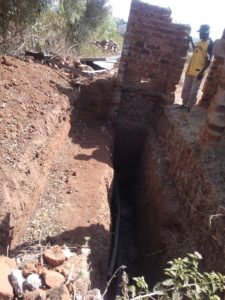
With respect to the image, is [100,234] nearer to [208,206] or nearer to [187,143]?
[208,206]

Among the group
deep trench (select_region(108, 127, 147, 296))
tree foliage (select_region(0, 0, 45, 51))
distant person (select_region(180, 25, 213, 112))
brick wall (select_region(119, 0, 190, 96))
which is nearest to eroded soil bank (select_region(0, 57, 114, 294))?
deep trench (select_region(108, 127, 147, 296))

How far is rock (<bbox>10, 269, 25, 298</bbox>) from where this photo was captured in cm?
254

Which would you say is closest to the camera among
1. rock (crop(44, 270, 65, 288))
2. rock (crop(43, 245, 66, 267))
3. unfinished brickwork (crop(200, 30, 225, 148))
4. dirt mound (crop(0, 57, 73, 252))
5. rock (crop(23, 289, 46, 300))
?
rock (crop(23, 289, 46, 300))

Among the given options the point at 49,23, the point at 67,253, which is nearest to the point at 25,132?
the point at 67,253

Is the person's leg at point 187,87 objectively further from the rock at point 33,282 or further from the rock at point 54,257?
the rock at point 33,282

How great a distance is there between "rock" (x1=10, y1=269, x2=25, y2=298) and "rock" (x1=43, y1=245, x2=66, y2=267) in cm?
41

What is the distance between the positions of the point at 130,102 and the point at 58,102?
194 cm

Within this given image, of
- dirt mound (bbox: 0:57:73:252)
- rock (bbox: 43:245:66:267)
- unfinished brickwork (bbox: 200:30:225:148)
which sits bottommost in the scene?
rock (bbox: 43:245:66:267)

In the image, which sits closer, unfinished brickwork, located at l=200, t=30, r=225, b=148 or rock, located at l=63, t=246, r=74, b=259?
rock, located at l=63, t=246, r=74, b=259

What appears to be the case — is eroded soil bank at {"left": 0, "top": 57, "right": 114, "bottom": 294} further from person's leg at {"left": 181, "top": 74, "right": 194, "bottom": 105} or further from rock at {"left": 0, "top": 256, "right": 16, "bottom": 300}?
person's leg at {"left": 181, "top": 74, "right": 194, "bottom": 105}

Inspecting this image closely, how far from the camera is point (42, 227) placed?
393 centimetres

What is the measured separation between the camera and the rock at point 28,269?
2.75m

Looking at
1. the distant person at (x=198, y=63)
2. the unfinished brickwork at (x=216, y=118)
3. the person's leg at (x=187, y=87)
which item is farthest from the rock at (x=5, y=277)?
the person's leg at (x=187, y=87)

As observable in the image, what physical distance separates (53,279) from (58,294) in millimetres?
202
